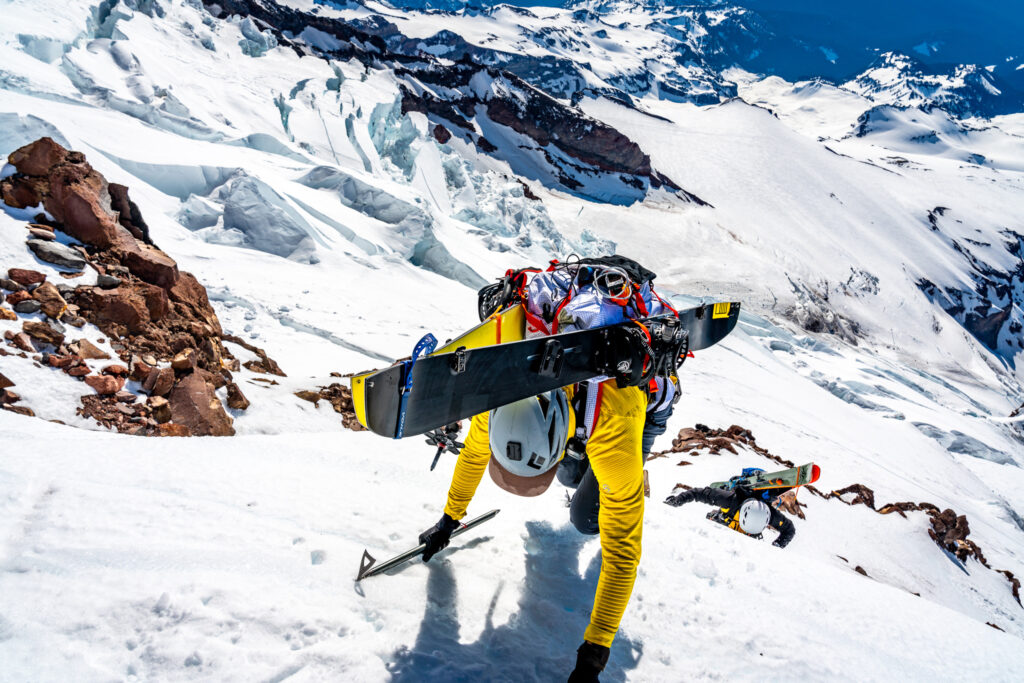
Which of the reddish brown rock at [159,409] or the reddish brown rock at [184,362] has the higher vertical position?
the reddish brown rock at [184,362]

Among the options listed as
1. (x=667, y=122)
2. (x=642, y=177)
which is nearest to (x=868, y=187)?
(x=667, y=122)

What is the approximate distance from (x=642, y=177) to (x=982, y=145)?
9288 centimetres

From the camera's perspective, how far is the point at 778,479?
179 inches

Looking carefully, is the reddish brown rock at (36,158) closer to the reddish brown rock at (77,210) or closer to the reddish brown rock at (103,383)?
the reddish brown rock at (77,210)

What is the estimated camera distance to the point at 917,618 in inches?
111

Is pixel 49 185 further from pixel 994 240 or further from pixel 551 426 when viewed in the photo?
pixel 994 240

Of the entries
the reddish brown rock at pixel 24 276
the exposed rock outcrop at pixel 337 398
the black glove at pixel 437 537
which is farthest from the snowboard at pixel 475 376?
the reddish brown rock at pixel 24 276

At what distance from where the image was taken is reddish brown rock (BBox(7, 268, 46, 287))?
4.56 meters

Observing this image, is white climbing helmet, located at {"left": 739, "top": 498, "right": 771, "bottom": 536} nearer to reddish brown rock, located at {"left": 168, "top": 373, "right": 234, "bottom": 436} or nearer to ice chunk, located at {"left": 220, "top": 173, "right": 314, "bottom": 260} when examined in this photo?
reddish brown rock, located at {"left": 168, "top": 373, "right": 234, "bottom": 436}

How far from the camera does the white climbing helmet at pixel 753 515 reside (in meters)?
4.61

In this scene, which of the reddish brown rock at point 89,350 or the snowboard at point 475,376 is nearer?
the snowboard at point 475,376

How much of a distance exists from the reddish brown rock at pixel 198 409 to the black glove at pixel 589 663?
4.03m

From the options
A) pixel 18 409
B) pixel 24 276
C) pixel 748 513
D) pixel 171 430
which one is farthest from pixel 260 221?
pixel 748 513

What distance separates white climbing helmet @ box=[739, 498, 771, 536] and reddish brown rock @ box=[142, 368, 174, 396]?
5.38m
